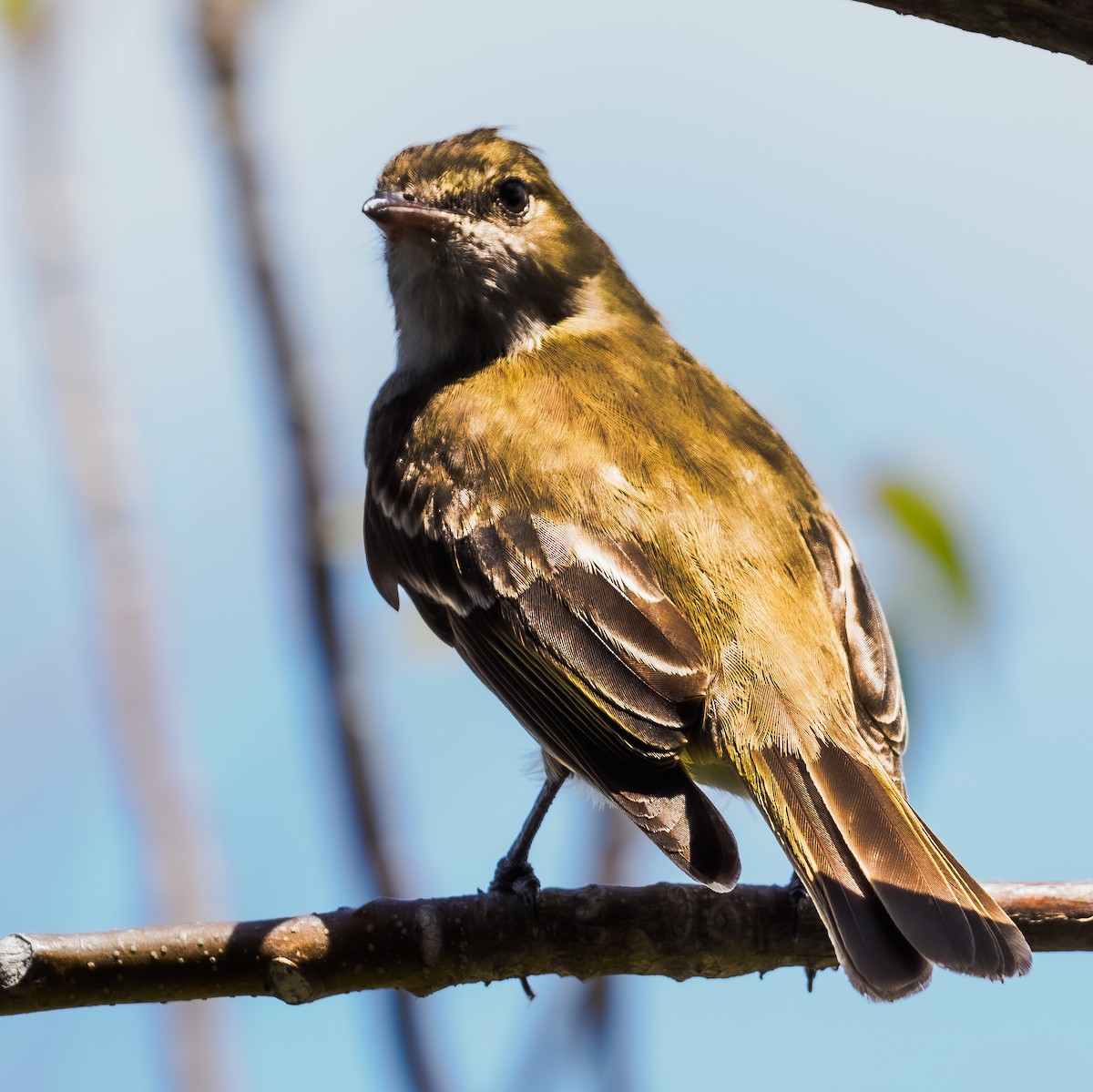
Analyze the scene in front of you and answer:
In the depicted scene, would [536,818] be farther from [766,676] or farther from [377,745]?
[766,676]

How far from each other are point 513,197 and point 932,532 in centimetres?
205

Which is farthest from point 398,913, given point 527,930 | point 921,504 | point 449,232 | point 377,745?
point 449,232

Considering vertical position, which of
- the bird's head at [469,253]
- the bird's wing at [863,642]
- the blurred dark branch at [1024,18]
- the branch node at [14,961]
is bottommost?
the branch node at [14,961]

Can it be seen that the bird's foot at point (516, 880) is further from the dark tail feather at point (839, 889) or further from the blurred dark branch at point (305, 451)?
the dark tail feather at point (839, 889)

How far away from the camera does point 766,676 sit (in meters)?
3.85

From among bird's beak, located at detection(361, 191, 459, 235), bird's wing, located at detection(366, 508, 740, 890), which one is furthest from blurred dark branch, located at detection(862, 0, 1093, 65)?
bird's beak, located at detection(361, 191, 459, 235)

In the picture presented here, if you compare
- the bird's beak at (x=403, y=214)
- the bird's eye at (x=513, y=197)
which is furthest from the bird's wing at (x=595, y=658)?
the bird's eye at (x=513, y=197)

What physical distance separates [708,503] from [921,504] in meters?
0.65

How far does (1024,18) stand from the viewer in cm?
256

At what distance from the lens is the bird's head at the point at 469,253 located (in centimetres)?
500

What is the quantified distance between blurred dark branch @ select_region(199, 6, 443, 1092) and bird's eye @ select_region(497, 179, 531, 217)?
1137 mm

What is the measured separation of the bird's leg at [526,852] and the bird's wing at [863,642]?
97 cm

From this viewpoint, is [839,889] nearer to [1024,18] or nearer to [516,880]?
[516,880]

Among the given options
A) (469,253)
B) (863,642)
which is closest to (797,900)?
(863,642)
